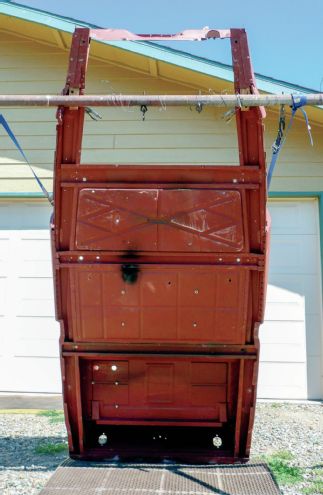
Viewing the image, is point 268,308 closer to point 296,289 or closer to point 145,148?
point 296,289

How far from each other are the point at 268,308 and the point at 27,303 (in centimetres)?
347

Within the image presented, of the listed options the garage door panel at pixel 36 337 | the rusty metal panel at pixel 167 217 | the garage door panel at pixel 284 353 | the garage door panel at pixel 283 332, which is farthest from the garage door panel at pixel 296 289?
the rusty metal panel at pixel 167 217

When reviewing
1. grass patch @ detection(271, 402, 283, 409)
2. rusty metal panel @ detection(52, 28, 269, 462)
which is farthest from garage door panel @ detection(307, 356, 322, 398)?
rusty metal panel @ detection(52, 28, 269, 462)

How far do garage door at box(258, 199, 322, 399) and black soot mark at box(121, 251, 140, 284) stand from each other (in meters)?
3.87

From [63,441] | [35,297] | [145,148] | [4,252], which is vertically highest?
[145,148]

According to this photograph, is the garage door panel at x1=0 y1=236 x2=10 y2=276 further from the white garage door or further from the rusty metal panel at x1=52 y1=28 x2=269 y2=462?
the rusty metal panel at x1=52 y1=28 x2=269 y2=462

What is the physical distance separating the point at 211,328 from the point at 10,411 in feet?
13.2

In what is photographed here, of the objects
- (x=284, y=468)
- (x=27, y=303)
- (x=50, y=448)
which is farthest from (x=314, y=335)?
(x=27, y=303)

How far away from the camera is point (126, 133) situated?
23.5ft

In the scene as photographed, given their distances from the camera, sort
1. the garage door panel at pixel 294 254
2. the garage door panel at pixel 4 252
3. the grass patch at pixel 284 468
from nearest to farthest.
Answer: the grass patch at pixel 284 468 < the garage door panel at pixel 294 254 < the garage door panel at pixel 4 252

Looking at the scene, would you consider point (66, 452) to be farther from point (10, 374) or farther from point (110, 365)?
point (10, 374)

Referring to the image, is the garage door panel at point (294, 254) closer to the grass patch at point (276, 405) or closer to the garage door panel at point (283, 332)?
the garage door panel at point (283, 332)

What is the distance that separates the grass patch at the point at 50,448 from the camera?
4637 mm

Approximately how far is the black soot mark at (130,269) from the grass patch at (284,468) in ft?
5.99
